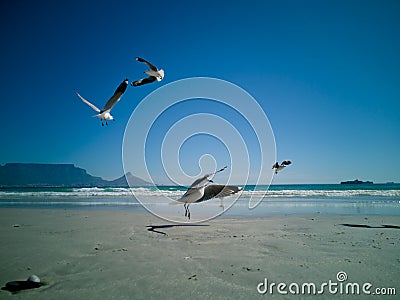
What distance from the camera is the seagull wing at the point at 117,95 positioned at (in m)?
5.17

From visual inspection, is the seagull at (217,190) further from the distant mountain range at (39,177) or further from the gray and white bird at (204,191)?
the distant mountain range at (39,177)

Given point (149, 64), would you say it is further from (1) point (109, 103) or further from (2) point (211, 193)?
(2) point (211, 193)

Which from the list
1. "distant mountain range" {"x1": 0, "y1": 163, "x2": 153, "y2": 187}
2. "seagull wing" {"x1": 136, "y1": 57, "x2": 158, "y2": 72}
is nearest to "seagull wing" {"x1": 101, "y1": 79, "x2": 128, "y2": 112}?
"seagull wing" {"x1": 136, "y1": 57, "x2": 158, "y2": 72}

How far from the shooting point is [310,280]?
3.40 meters

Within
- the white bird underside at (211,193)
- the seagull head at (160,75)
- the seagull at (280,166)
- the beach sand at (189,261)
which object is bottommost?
the beach sand at (189,261)

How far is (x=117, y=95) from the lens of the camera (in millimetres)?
5281

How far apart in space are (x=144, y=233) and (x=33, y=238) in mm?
2372

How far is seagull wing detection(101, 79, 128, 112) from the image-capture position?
517cm

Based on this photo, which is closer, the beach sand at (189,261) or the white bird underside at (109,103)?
the beach sand at (189,261)

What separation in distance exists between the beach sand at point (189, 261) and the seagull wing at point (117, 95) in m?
2.75

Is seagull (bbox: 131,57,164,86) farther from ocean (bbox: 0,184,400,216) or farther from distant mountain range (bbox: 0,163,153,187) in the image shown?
distant mountain range (bbox: 0,163,153,187)

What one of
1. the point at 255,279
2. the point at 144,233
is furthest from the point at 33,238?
the point at 255,279

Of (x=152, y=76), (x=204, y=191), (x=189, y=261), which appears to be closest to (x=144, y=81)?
(x=152, y=76)

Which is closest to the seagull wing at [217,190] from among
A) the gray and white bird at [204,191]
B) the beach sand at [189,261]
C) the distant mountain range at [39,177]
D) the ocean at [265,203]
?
the gray and white bird at [204,191]
